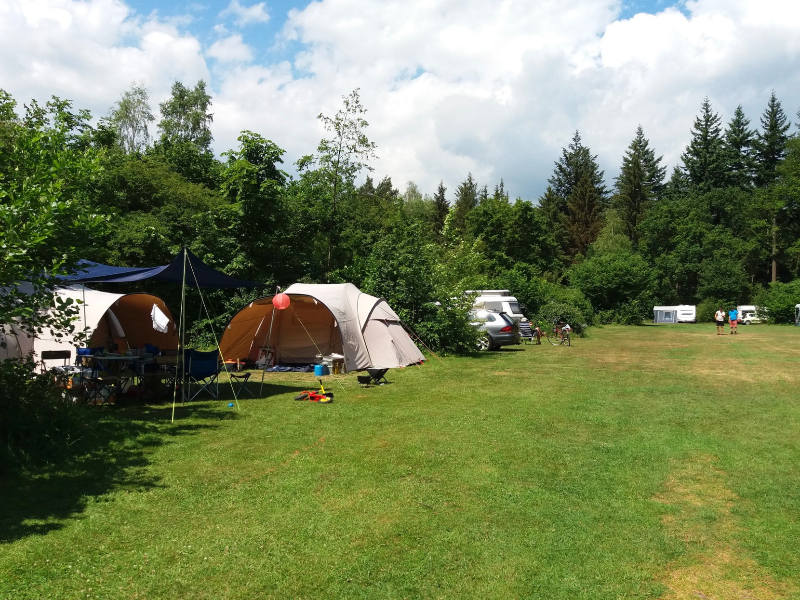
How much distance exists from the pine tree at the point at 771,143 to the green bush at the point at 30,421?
6539 centimetres

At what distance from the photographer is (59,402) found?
750cm

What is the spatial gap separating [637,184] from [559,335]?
4214 centimetres

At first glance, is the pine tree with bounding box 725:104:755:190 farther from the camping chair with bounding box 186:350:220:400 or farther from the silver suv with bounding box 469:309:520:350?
the camping chair with bounding box 186:350:220:400

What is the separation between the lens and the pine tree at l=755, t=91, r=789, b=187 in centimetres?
5853

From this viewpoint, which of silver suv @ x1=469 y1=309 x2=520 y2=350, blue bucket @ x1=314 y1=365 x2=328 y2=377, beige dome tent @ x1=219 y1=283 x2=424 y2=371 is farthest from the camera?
silver suv @ x1=469 y1=309 x2=520 y2=350

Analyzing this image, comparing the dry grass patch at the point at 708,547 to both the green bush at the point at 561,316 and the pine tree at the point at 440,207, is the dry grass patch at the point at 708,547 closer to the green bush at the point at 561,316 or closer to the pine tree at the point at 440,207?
the green bush at the point at 561,316

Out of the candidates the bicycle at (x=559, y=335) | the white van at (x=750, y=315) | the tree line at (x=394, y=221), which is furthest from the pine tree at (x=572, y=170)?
the bicycle at (x=559, y=335)

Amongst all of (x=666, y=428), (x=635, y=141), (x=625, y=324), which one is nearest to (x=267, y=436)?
(x=666, y=428)

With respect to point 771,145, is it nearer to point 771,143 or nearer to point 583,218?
point 771,143

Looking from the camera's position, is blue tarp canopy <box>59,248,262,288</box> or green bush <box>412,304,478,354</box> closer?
blue tarp canopy <box>59,248,262,288</box>

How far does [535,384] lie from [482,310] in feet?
29.3

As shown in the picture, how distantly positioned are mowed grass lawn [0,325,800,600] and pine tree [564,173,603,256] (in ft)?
170

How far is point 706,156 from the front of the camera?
6012 centimetres

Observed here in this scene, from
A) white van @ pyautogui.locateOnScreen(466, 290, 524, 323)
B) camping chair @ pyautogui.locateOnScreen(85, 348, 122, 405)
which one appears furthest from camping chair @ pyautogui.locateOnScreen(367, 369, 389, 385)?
white van @ pyautogui.locateOnScreen(466, 290, 524, 323)
